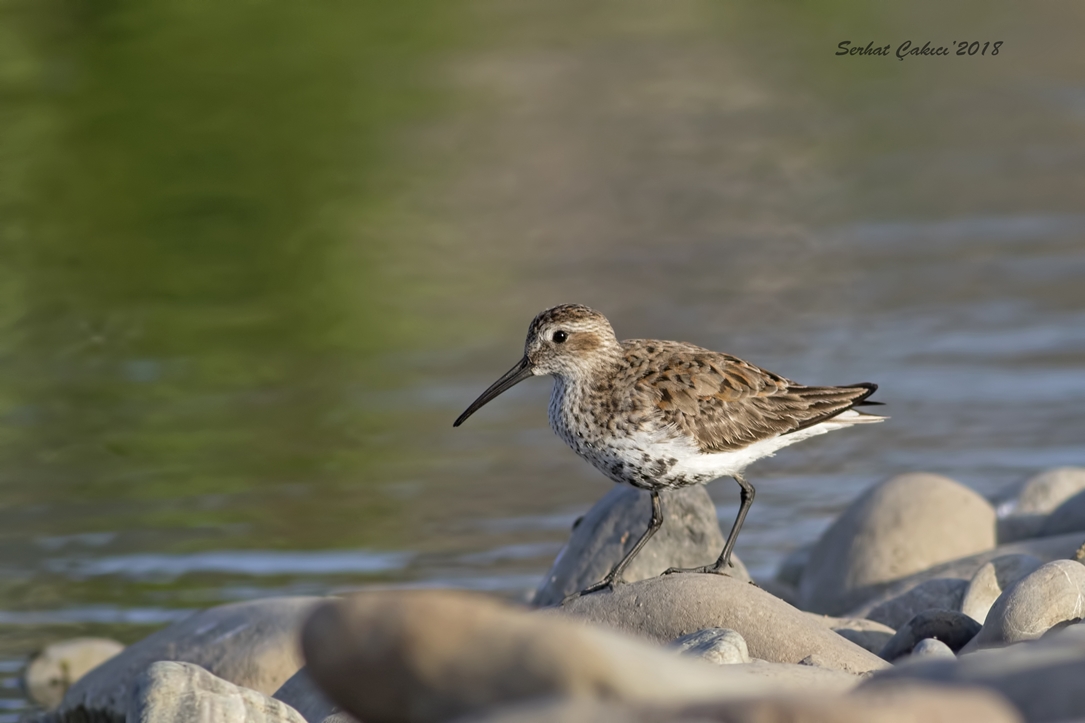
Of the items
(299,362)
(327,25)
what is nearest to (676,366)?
(299,362)

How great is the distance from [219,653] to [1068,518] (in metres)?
4.95

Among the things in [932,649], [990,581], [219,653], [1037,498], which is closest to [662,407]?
[932,649]

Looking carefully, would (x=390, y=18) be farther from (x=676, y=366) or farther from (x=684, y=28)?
(x=676, y=366)

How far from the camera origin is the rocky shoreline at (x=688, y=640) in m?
4.29

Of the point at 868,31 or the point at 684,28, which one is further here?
the point at 684,28

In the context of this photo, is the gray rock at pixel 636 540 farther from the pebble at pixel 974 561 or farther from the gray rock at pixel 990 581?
the gray rock at pixel 990 581

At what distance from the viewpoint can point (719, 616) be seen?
686 cm

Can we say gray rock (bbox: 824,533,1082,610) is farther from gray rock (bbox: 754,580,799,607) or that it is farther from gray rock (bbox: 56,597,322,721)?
gray rock (bbox: 56,597,322,721)

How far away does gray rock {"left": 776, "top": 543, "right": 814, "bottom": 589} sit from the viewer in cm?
1023

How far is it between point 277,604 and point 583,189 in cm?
1197

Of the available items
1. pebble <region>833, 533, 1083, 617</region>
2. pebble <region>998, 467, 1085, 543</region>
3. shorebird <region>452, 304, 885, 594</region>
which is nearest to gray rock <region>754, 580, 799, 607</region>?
pebble <region>833, 533, 1083, 617</region>

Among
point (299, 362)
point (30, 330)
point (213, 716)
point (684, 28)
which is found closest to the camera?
point (213, 716)

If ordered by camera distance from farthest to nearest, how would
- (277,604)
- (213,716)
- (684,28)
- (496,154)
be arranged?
1. (684,28)
2. (496,154)
3. (277,604)
4. (213,716)

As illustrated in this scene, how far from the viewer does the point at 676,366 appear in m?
7.87
